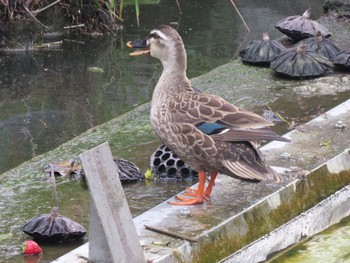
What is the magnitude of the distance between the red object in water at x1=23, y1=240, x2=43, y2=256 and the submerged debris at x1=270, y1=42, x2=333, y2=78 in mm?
4081

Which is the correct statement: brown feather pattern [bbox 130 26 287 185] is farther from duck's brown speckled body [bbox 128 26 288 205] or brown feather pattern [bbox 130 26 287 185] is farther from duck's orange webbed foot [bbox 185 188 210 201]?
duck's orange webbed foot [bbox 185 188 210 201]

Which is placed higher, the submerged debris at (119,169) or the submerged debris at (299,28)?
the submerged debris at (299,28)

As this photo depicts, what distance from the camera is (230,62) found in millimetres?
8977

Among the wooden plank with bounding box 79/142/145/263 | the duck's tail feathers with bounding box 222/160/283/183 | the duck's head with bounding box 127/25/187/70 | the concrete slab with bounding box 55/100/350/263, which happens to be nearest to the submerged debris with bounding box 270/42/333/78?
the concrete slab with bounding box 55/100/350/263

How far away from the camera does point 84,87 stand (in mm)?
8156

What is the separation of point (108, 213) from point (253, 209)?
45.6 inches

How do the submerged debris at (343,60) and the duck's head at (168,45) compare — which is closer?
the duck's head at (168,45)

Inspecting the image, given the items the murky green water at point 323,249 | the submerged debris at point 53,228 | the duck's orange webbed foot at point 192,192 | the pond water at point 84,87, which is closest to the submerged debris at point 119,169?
the pond water at point 84,87

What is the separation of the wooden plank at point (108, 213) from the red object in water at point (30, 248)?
A: 0.54 m

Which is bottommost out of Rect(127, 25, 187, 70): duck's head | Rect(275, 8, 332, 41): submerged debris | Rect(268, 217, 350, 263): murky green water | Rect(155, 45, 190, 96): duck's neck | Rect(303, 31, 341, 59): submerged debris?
Rect(268, 217, 350, 263): murky green water

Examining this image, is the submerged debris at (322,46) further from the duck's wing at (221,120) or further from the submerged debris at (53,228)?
the submerged debris at (53,228)

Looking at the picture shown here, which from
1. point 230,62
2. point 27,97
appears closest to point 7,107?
point 27,97

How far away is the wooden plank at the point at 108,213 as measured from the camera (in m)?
4.16

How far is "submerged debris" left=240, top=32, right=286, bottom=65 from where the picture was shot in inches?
344
